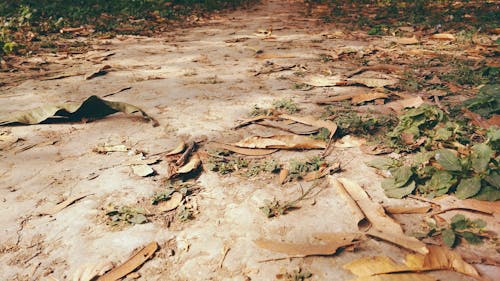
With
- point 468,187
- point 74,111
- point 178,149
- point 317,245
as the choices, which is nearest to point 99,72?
point 74,111

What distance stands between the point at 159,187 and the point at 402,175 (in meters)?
1.09

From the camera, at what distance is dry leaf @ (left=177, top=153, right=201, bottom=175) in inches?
73.2

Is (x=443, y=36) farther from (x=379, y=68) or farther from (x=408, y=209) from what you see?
(x=408, y=209)

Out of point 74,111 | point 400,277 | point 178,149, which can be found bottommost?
point 400,277

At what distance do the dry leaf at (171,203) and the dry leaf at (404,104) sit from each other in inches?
59.6

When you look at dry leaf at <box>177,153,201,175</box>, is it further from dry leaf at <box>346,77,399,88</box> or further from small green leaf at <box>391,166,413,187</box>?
dry leaf at <box>346,77,399,88</box>

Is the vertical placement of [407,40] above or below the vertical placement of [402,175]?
above

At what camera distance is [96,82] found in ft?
10.8

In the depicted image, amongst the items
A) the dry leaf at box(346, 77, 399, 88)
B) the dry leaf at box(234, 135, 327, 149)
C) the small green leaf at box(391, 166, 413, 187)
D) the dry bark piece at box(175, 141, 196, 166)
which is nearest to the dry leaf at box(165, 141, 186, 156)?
the dry bark piece at box(175, 141, 196, 166)

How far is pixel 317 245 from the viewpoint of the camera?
1.39 metres

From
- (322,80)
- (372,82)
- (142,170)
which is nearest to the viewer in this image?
(142,170)

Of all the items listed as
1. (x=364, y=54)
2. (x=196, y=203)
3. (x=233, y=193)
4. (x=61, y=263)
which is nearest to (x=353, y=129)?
(x=233, y=193)

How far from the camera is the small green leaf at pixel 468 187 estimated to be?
60.7 inches

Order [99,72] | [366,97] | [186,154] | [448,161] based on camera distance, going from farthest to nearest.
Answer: [99,72]
[366,97]
[186,154]
[448,161]
